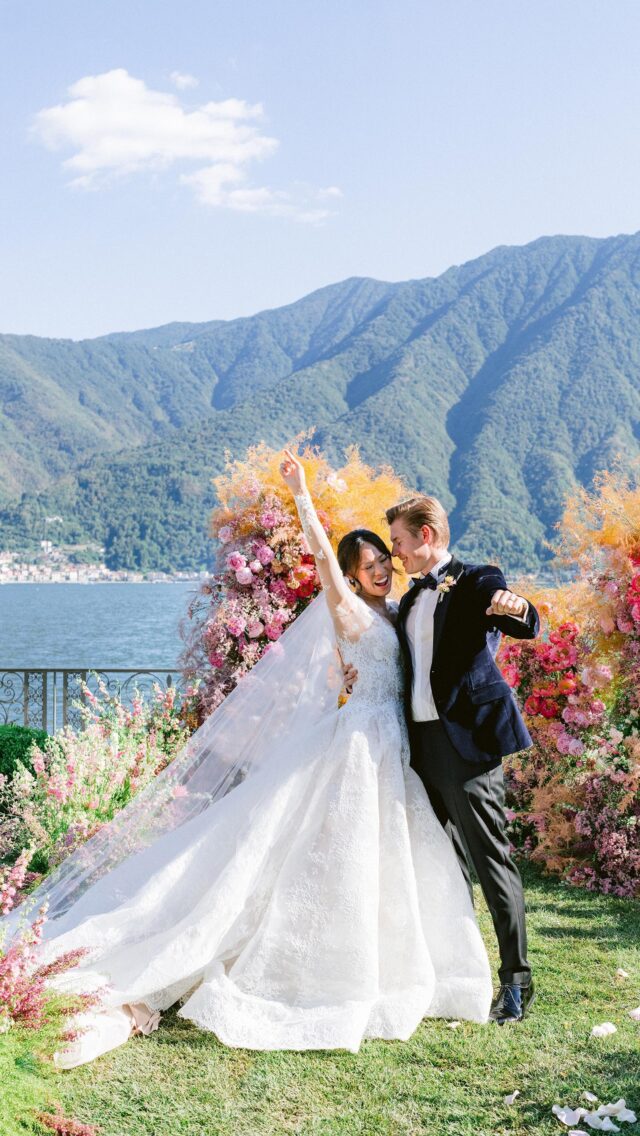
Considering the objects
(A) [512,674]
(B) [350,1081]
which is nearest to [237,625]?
(A) [512,674]

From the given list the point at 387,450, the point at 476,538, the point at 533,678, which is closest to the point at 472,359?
the point at 387,450

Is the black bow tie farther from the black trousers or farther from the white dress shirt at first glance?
the black trousers

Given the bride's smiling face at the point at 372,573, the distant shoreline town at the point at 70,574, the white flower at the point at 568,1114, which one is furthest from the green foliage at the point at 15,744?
the distant shoreline town at the point at 70,574

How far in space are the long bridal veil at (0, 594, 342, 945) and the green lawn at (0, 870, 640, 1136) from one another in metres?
0.82

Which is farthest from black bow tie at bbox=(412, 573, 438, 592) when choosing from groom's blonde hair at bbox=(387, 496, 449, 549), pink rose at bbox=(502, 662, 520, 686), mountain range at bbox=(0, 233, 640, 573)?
mountain range at bbox=(0, 233, 640, 573)

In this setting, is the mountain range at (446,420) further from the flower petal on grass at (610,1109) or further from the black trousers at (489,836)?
the flower petal on grass at (610,1109)

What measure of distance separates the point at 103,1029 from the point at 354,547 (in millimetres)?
2464

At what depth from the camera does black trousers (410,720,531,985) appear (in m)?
4.16

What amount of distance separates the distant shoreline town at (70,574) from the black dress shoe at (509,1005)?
100172 millimetres

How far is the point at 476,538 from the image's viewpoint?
68.8m

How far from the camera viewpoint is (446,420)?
10256cm

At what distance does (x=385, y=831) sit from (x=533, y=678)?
300cm

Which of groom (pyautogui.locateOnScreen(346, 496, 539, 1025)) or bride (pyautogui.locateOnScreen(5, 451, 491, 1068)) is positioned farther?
groom (pyautogui.locateOnScreen(346, 496, 539, 1025))

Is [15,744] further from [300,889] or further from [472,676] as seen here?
[472,676]
